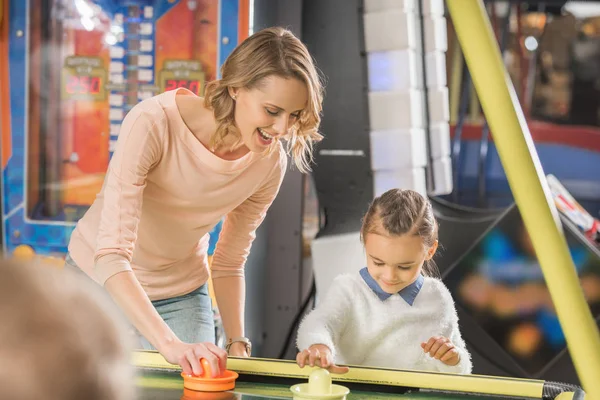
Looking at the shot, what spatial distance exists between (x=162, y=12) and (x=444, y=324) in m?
1.28

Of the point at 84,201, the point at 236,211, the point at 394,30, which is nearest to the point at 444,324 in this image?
the point at 236,211

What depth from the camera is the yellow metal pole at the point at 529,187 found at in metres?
0.95

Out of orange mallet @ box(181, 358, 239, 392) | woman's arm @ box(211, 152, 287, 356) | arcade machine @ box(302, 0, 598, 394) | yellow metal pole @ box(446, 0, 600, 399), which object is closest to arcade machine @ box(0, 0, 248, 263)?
arcade machine @ box(302, 0, 598, 394)

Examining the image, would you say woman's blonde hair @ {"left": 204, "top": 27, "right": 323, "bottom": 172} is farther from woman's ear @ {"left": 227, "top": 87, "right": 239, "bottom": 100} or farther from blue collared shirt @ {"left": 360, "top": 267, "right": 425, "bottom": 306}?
blue collared shirt @ {"left": 360, "top": 267, "right": 425, "bottom": 306}

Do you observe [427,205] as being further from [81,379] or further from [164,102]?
[81,379]

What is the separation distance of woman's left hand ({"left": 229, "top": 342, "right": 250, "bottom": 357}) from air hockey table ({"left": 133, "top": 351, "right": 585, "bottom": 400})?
0.90 ft

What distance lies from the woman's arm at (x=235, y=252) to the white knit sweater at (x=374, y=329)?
0.51 ft

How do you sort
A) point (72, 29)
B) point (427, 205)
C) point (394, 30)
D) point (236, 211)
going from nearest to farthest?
point (236, 211), point (427, 205), point (394, 30), point (72, 29)

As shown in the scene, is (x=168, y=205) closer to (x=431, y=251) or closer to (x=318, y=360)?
(x=318, y=360)

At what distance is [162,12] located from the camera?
100.0 inches

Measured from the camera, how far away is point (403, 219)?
1803mm

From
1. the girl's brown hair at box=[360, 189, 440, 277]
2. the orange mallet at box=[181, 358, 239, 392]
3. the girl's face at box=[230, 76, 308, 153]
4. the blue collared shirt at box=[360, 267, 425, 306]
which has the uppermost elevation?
the girl's face at box=[230, 76, 308, 153]

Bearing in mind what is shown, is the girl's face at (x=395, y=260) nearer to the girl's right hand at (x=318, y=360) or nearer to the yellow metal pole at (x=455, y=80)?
the girl's right hand at (x=318, y=360)

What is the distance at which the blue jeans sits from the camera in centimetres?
179
